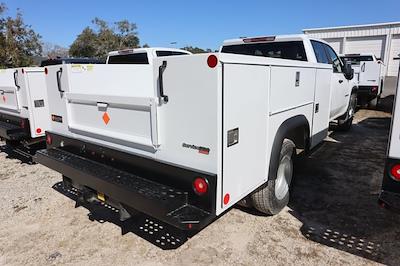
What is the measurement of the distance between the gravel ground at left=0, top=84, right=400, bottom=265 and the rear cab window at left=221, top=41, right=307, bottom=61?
2066 mm

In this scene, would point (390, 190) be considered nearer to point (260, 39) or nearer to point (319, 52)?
point (319, 52)

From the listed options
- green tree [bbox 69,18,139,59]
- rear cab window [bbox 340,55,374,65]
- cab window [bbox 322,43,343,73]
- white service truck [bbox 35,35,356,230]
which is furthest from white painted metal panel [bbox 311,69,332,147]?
green tree [bbox 69,18,139,59]

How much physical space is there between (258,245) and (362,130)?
7192mm

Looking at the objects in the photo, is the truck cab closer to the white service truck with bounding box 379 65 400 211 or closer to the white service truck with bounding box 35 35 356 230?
the white service truck with bounding box 35 35 356 230

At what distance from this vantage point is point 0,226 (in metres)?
3.71

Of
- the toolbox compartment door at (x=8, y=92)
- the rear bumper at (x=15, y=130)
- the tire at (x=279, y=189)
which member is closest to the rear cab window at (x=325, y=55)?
the tire at (x=279, y=189)

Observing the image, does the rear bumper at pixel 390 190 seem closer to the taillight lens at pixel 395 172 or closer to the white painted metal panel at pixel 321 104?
the taillight lens at pixel 395 172

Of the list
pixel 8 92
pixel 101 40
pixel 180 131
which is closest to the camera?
pixel 180 131

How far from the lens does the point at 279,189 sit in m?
3.83

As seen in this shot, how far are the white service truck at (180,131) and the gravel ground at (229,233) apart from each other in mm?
→ 414

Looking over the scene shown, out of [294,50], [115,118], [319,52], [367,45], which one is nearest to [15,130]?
[115,118]

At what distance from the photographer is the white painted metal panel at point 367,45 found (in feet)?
90.5

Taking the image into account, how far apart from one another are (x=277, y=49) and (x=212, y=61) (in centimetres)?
322

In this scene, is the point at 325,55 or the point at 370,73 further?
the point at 370,73
